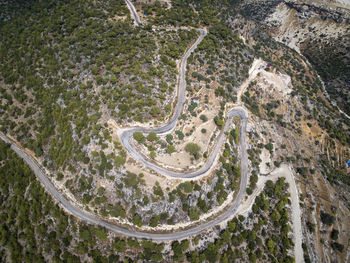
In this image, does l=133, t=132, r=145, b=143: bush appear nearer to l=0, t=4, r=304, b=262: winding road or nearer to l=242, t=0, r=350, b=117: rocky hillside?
l=0, t=4, r=304, b=262: winding road

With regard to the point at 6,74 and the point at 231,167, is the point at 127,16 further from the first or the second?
the point at 231,167

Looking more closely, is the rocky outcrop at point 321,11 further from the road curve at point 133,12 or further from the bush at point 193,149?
the bush at point 193,149

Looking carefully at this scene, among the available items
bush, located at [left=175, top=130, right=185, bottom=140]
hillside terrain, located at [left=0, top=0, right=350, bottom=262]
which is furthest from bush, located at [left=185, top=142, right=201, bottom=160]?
bush, located at [left=175, top=130, right=185, bottom=140]

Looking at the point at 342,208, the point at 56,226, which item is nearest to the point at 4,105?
the point at 56,226

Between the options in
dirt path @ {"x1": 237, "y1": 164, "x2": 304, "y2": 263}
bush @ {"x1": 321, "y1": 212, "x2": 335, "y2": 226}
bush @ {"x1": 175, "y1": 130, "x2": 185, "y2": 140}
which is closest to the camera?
dirt path @ {"x1": 237, "y1": 164, "x2": 304, "y2": 263}

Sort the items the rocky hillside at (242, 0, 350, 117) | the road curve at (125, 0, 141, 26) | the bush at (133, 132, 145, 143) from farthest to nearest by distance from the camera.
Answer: the rocky hillside at (242, 0, 350, 117) < the road curve at (125, 0, 141, 26) < the bush at (133, 132, 145, 143)

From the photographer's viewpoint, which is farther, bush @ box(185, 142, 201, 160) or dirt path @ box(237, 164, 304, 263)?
bush @ box(185, 142, 201, 160)

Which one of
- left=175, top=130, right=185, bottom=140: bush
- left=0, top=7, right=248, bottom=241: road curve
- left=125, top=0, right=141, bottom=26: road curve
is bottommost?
left=0, top=7, right=248, bottom=241: road curve

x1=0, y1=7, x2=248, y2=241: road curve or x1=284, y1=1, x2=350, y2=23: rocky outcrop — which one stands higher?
x1=284, y1=1, x2=350, y2=23: rocky outcrop
